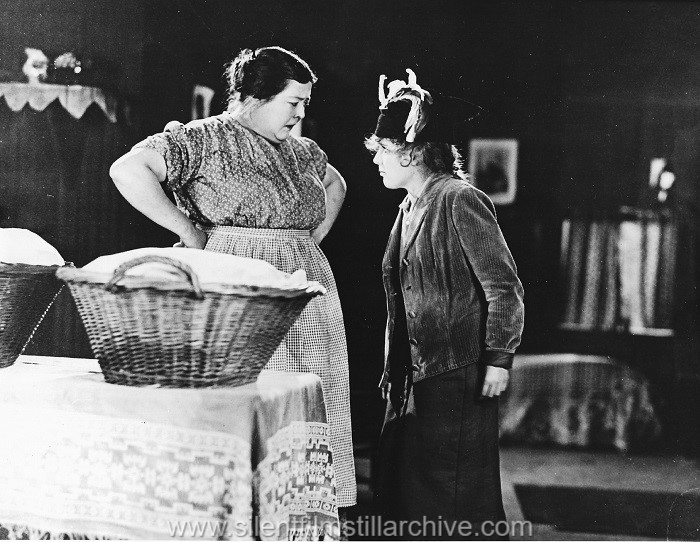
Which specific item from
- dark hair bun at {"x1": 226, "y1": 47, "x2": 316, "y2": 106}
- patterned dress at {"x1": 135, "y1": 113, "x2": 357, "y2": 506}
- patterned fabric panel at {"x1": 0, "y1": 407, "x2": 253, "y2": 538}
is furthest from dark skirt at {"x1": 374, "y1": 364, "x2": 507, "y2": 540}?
dark hair bun at {"x1": 226, "y1": 47, "x2": 316, "y2": 106}

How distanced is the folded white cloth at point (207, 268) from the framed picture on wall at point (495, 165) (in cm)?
114

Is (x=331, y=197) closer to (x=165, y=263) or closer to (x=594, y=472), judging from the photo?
(x=165, y=263)

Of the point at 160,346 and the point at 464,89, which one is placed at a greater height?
the point at 464,89

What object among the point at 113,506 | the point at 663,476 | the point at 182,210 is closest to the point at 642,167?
the point at 663,476

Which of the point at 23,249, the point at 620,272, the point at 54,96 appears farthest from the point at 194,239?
the point at 620,272

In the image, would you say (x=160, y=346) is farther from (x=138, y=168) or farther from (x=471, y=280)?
(x=471, y=280)

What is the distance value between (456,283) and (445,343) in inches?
7.2

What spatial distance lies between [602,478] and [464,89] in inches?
54.3

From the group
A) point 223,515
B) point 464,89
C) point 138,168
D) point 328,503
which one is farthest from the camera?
point 464,89

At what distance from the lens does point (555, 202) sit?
2.57m

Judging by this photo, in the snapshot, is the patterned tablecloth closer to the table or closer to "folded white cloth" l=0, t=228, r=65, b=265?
"folded white cloth" l=0, t=228, r=65, b=265

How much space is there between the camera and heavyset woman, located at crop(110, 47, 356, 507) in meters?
2.31

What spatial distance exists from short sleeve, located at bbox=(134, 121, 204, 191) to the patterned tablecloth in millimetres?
820

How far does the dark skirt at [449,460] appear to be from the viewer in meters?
2.27
